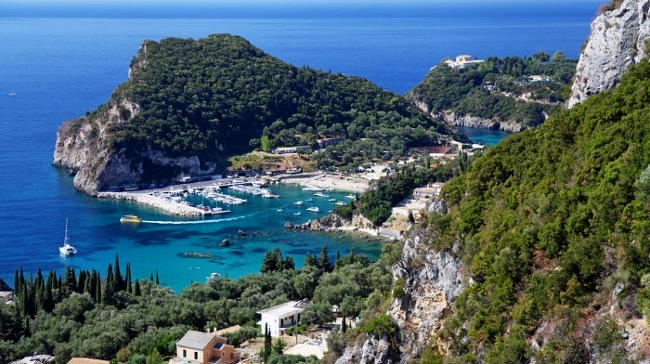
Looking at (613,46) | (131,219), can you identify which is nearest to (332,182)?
(131,219)

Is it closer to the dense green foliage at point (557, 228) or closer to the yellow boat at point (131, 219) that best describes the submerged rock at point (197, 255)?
the yellow boat at point (131, 219)

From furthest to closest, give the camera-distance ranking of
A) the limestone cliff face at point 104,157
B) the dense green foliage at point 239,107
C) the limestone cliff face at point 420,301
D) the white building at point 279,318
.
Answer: the dense green foliage at point 239,107 → the limestone cliff face at point 104,157 → the white building at point 279,318 → the limestone cliff face at point 420,301

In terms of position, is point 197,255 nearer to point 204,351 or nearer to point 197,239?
point 197,239

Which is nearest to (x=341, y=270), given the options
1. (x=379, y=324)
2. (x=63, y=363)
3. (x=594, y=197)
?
(x=63, y=363)

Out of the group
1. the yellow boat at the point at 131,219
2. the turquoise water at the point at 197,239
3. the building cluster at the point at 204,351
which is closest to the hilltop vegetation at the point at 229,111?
the turquoise water at the point at 197,239

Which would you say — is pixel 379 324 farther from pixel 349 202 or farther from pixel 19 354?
pixel 349 202
